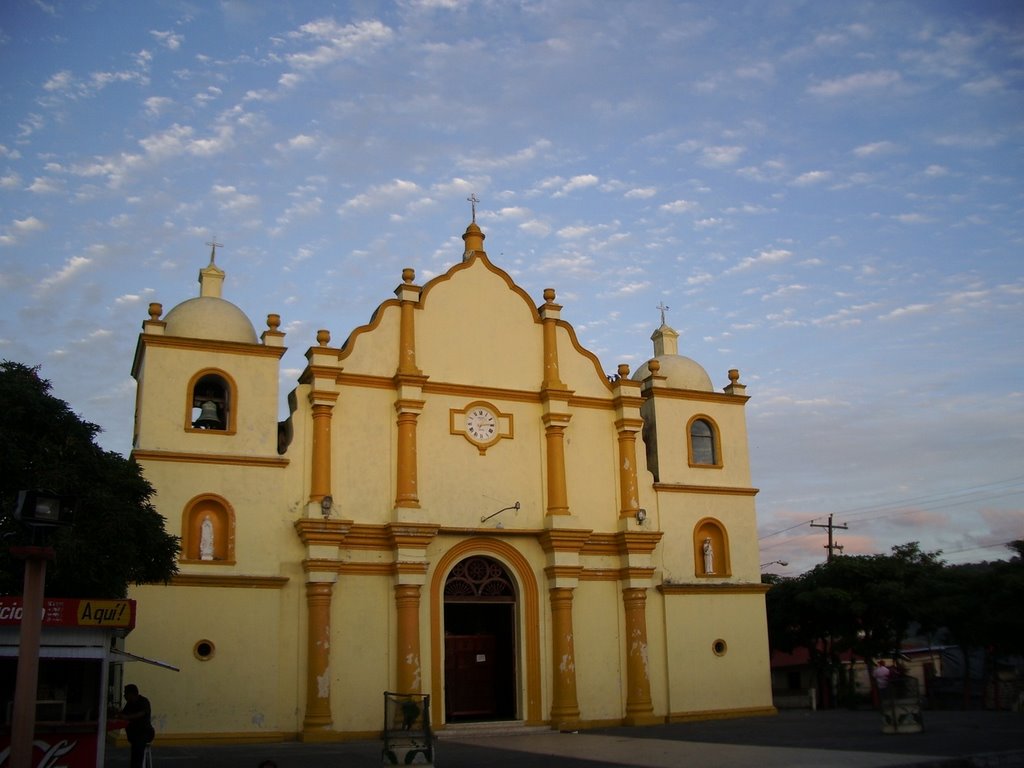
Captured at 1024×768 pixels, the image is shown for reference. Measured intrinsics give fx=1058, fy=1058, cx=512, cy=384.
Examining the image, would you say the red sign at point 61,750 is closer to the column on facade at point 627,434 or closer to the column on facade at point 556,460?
the column on facade at point 556,460

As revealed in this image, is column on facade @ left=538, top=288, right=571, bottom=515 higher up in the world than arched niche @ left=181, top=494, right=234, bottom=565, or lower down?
higher up

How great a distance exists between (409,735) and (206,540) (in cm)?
898

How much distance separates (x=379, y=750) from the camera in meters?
19.5

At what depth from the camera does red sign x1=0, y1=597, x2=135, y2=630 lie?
39.3 ft

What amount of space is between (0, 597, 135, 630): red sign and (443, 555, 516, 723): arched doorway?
39.4ft

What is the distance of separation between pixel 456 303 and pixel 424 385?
2462mm

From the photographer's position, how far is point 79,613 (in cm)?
1242

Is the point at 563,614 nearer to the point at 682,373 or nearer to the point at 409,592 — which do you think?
the point at 409,592

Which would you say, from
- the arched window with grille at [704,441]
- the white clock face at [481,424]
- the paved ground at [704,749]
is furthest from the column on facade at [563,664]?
the arched window with grille at [704,441]

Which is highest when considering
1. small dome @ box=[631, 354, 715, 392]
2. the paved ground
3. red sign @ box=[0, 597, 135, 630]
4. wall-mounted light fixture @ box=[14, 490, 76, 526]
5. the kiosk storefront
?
small dome @ box=[631, 354, 715, 392]

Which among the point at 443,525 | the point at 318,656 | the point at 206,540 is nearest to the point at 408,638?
the point at 318,656

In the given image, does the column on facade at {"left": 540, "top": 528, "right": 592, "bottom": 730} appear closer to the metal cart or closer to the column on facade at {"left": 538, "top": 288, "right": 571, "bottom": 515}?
the column on facade at {"left": 538, "top": 288, "right": 571, "bottom": 515}

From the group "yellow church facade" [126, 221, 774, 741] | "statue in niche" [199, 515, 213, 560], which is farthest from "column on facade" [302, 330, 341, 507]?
"statue in niche" [199, 515, 213, 560]

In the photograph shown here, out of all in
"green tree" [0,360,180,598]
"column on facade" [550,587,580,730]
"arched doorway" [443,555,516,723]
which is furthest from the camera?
"arched doorway" [443,555,516,723]
